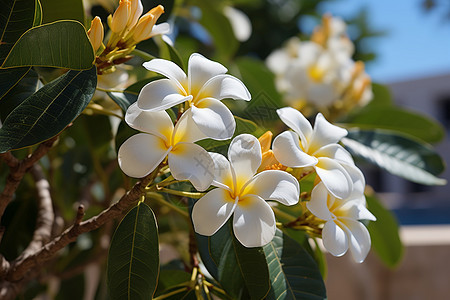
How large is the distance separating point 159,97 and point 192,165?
0.06 meters

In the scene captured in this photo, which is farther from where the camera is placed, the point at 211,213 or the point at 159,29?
the point at 159,29

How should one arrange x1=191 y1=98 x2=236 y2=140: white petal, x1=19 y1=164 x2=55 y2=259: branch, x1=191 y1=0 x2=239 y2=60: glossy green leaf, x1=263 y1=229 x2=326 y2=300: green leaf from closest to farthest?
x1=191 y1=98 x2=236 y2=140: white petal, x1=263 y1=229 x2=326 y2=300: green leaf, x1=19 y1=164 x2=55 y2=259: branch, x1=191 y1=0 x2=239 y2=60: glossy green leaf

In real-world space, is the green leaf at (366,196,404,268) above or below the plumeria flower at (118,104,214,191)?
below

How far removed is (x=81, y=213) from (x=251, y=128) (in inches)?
7.3

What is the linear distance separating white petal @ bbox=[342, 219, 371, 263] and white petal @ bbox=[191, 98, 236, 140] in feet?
0.55

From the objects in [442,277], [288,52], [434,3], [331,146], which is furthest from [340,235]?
[434,3]

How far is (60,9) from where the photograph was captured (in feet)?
1.72

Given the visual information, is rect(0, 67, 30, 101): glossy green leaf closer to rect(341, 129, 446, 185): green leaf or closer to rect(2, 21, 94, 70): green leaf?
rect(2, 21, 94, 70): green leaf

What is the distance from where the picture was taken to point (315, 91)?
1322mm

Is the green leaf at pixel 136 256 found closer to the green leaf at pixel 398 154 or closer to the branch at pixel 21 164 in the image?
the branch at pixel 21 164

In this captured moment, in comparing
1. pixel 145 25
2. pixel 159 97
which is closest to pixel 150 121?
pixel 159 97

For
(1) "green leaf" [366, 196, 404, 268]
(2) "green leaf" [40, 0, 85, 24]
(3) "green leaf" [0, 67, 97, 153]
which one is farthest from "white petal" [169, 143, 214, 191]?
(1) "green leaf" [366, 196, 404, 268]

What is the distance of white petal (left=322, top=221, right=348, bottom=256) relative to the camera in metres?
→ 0.45

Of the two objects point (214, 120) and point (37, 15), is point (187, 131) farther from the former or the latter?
point (37, 15)
